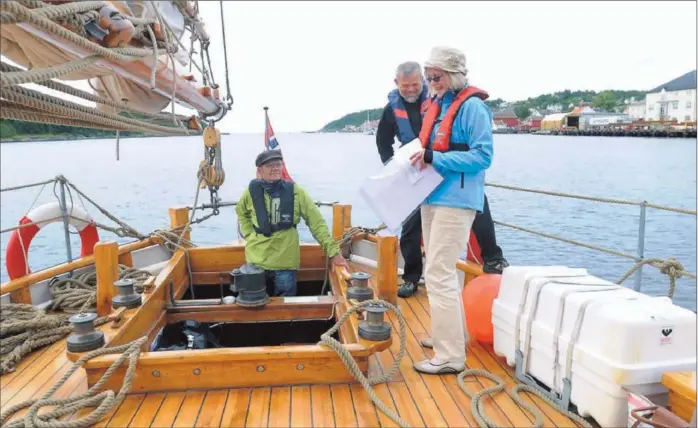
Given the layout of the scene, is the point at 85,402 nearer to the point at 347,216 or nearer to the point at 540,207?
the point at 347,216

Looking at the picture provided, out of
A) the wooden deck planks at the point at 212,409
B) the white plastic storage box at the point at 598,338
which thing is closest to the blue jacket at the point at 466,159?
the white plastic storage box at the point at 598,338

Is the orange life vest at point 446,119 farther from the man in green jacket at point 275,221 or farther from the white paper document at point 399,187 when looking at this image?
the man in green jacket at point 275,221

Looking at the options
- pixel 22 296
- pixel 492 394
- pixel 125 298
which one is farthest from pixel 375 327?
pixel 22 296

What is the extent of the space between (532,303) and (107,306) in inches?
108

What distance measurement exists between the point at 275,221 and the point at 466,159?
5.90 feet

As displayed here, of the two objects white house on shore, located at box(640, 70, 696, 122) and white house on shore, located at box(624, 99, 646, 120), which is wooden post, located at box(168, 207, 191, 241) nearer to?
white house on shore, located at box(640, 70, 696, 122)

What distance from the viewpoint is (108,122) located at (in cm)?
254


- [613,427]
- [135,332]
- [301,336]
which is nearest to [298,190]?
[301,336]

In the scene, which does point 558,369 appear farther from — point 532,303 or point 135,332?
point 135,332

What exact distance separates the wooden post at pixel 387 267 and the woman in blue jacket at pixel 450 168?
2.97ft

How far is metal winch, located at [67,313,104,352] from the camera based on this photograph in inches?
102

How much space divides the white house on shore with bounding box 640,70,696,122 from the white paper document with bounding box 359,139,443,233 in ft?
290

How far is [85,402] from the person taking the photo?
242cm

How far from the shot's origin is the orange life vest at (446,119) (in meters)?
2.58
